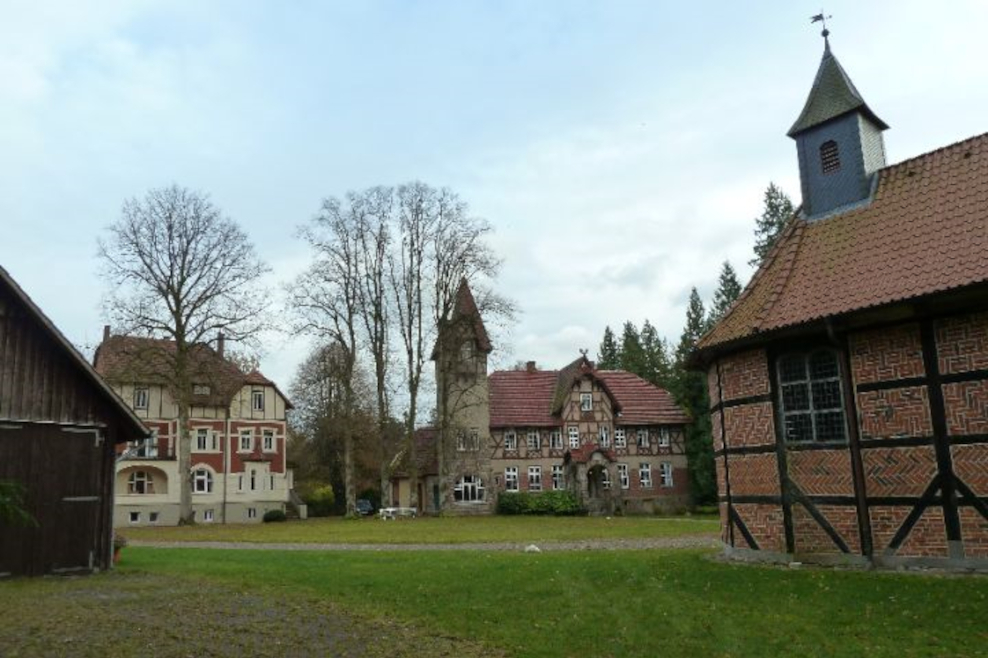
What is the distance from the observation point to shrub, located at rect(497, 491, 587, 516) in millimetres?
41156

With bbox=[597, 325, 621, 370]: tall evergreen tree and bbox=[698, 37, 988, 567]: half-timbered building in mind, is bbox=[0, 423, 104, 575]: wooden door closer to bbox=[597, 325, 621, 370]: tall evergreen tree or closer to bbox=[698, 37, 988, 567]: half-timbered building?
bbox=[698, 37, 988, 567]: half-timbered building

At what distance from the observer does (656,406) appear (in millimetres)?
46031

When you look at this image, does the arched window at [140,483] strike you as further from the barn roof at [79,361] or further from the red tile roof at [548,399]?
the barn roof at [79,361]

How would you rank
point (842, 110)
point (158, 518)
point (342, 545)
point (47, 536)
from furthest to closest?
Result: point (158, 518) < point (342, 545) < point (842, 110) < point (47, 536)

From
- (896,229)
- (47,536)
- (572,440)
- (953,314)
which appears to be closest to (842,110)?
(896,229)

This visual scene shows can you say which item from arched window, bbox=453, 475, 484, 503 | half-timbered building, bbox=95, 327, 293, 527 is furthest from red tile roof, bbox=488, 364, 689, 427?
half-timbered building, bbox=95, 327, 293, 527

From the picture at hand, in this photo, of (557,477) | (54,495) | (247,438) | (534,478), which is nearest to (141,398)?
(247,438)

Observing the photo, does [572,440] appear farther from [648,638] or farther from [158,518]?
[648,638]

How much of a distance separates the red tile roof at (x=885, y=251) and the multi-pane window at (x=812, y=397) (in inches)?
34.6

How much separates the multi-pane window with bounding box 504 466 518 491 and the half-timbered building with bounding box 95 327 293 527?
1294cm

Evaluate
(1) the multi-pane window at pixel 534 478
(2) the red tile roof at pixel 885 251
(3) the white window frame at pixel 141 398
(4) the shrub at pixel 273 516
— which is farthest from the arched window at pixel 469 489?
(2) the red tile roof at pixel 885 251

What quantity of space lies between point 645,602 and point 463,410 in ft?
111

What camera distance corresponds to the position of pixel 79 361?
46.8ft

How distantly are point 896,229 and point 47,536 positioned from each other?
16335mm
